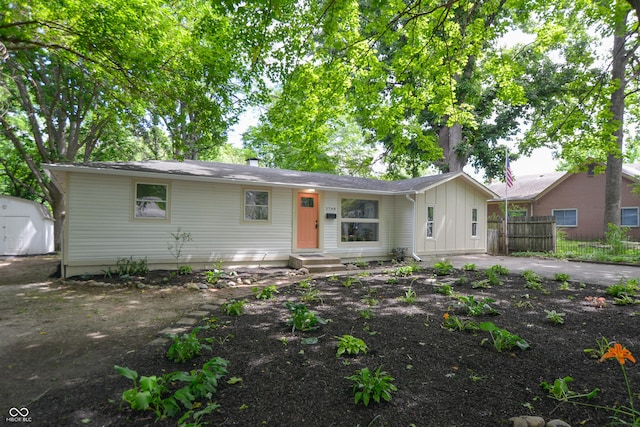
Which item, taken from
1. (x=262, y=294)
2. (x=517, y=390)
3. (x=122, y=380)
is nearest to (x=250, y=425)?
(x=122, y=380)

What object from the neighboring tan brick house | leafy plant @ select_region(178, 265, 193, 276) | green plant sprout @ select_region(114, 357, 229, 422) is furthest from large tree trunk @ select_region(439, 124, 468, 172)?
green plant sprout @ select_region(114, 357, 229, 422)

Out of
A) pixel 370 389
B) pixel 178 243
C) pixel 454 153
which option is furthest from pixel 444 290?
pixel 454 153

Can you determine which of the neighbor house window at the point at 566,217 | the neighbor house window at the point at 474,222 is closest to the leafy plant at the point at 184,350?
the neighbor house window at the point at 474,222

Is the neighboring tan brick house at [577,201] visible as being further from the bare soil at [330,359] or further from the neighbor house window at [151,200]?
the neighbor house window at [151,200]

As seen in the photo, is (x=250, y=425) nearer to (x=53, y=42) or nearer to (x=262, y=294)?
(x=262, y=294)

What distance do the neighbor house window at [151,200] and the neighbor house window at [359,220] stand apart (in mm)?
5601

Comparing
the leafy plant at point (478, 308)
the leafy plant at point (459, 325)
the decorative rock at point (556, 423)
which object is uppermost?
the leafy plant at point (478, 308)

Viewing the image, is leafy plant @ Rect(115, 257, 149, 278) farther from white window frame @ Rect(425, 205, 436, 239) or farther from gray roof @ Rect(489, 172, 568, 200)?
gray roof @ Rect(489, 172, 568, 200)

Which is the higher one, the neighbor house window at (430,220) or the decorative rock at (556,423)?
the neighbor house window at (430,220)

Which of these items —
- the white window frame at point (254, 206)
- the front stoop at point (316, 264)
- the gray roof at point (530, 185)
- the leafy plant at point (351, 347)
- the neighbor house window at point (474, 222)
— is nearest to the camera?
the leafy plant at point (351, 347)

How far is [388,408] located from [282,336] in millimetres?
1653

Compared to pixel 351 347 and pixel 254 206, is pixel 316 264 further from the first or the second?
pixel 351 347

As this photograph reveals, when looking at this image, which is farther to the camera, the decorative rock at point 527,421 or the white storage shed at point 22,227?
the white storage shed at point 22,227

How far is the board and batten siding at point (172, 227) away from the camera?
759 centimetres
